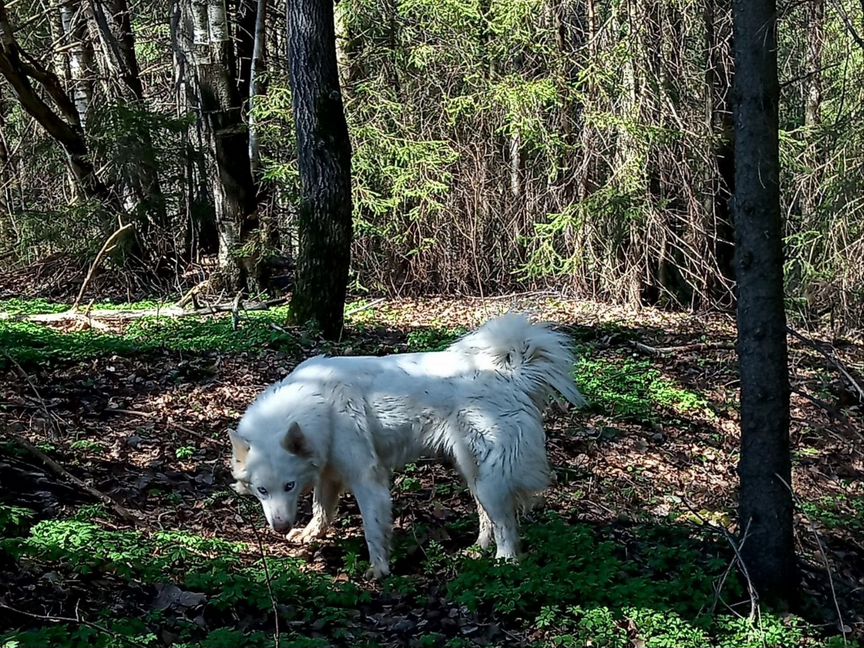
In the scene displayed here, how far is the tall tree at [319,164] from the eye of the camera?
982cm

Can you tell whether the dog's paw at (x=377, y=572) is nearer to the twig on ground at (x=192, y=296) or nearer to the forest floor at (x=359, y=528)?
the forest floor at (x=359, y=528)

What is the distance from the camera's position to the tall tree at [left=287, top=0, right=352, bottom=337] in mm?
9820

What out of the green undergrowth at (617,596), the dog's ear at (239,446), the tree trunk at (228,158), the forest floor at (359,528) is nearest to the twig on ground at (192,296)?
the tree trunk at (228,158)

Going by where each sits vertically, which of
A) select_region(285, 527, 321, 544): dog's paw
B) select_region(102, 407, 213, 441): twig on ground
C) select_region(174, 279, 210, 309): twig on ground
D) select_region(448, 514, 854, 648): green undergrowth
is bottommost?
select_region(448, 514, 854, 648): green undergrowth

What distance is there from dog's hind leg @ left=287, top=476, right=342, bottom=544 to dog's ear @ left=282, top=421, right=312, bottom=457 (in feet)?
1.98

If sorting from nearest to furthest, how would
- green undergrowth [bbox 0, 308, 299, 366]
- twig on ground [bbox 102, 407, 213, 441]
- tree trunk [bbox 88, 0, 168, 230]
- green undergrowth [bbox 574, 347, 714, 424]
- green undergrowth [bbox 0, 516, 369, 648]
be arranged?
green undergrowth [bbox 0, 516, 369, 648] → twig on ground [bbox 102, 407, 213, 441] → green undergrowth [bbox 574, 347, 714, 424] → green undergrowth [bbox 0, 308, 299, 366] → tree trunk [bbox 88, 0, 168, 230]

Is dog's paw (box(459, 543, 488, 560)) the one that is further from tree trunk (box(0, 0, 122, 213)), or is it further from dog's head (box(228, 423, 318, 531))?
tree trunk (box(0, 0, 122, 213))

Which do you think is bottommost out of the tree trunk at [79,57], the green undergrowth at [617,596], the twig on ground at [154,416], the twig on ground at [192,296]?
the green undergrowth at [617,596]

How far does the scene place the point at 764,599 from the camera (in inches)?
201

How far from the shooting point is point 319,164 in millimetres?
9945

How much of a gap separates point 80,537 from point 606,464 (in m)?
4.41

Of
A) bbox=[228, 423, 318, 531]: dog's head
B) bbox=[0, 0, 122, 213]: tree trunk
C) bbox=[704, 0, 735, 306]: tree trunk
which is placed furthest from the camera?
bbox=[704, 0, 735, 306]: tree trunk

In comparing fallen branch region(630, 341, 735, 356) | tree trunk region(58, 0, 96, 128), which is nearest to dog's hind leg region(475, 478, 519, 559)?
fallen branch region(630, 341, 735, 356)

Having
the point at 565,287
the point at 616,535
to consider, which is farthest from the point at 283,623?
the point at 565,287
